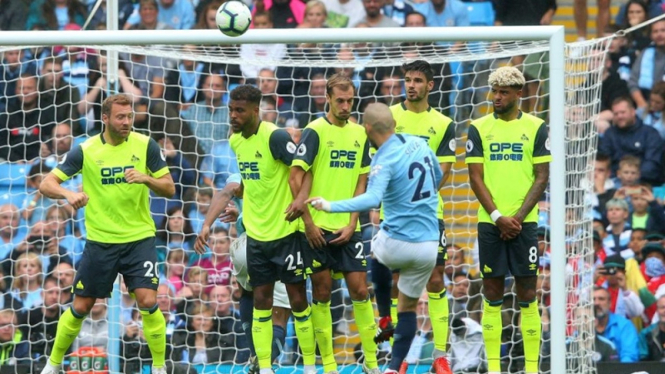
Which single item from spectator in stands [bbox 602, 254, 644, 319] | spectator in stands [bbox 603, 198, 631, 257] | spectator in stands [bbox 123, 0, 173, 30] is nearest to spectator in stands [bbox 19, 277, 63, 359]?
spectator in stands [bbox 123, 0, 173, 30]

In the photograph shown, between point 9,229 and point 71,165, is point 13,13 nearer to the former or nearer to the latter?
point 9,229

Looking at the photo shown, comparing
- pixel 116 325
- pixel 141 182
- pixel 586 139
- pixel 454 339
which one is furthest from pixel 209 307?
pixel 586 139

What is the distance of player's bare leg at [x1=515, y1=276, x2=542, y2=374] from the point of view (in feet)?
29.3

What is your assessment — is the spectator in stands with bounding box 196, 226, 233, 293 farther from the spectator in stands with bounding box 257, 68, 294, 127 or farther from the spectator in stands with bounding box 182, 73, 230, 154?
the spectator in stands with bounding box 257, 68, 294, 127

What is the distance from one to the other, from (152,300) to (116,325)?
164 centimetres

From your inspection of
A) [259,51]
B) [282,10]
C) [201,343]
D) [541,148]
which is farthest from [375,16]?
[541,148]

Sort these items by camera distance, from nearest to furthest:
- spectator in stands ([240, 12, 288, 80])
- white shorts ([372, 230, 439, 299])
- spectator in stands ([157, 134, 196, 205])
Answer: white shorts ([372, 230, 439, 299]), spectator in stands ([157, 134, 196, 205]), spectator in stands ([240, 12, 288, 80])

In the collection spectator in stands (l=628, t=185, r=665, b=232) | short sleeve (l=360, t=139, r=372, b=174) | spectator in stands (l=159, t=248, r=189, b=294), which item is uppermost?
short sleeve (l=360, t=139, r=372, b=174)

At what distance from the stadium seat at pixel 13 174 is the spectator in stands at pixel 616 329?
5.46 metres

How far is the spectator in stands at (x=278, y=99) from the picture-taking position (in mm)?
12094

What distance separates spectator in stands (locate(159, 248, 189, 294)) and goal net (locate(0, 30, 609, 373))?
1 cm

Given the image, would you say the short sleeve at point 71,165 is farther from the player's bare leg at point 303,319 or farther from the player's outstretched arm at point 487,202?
the player's outstretched arm at point 487,202

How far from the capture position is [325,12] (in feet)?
42.2

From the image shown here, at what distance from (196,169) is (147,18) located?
224 centimetres
